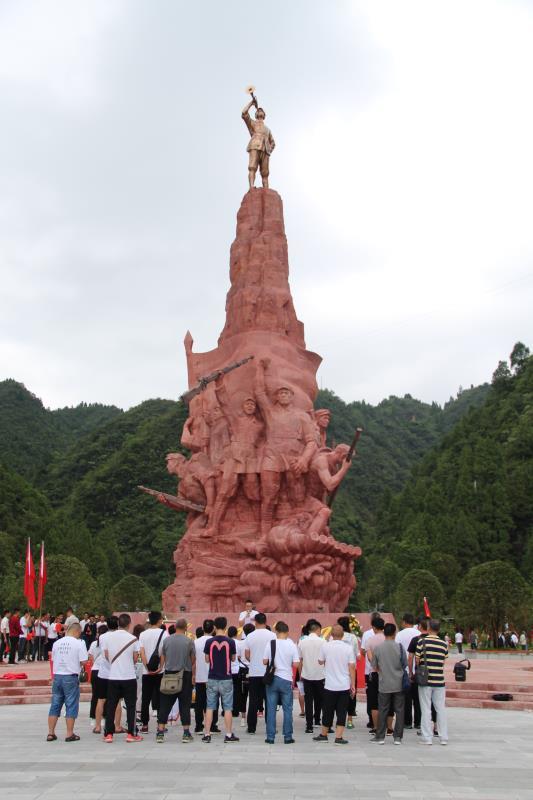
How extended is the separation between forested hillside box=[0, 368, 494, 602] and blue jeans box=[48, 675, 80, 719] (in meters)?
24.0

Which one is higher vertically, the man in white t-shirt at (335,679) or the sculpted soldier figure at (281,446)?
the sculpted soldier figure at (281,446)

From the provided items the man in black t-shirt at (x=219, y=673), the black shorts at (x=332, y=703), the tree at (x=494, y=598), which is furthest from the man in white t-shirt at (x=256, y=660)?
the tree at (x=494, y=598)

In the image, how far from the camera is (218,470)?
2236cm

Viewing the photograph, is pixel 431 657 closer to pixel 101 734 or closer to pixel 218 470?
pixel 101 734

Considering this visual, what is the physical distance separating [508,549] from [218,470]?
33.4 metres

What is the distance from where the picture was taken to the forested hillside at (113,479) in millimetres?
51938

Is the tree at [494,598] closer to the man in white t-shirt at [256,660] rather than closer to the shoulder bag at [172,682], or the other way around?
the man in white t-shirt at [256,660]

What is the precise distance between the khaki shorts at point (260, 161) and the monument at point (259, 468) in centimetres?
242

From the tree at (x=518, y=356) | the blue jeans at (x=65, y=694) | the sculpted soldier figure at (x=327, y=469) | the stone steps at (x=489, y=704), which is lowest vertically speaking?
the stone steps at (x=489, y=704)

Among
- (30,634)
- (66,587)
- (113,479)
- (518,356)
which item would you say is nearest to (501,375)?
(518,356)

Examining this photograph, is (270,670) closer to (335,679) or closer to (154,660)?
(335,679)

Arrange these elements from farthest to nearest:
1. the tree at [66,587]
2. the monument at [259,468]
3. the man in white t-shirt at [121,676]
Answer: the tree at [66,587] → the monument at [259,468] → the man in white t-shirt at [121,676]

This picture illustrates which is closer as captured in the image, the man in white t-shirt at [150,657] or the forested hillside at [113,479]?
the man in white t-shirt at [150,657]

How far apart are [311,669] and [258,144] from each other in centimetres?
1881
